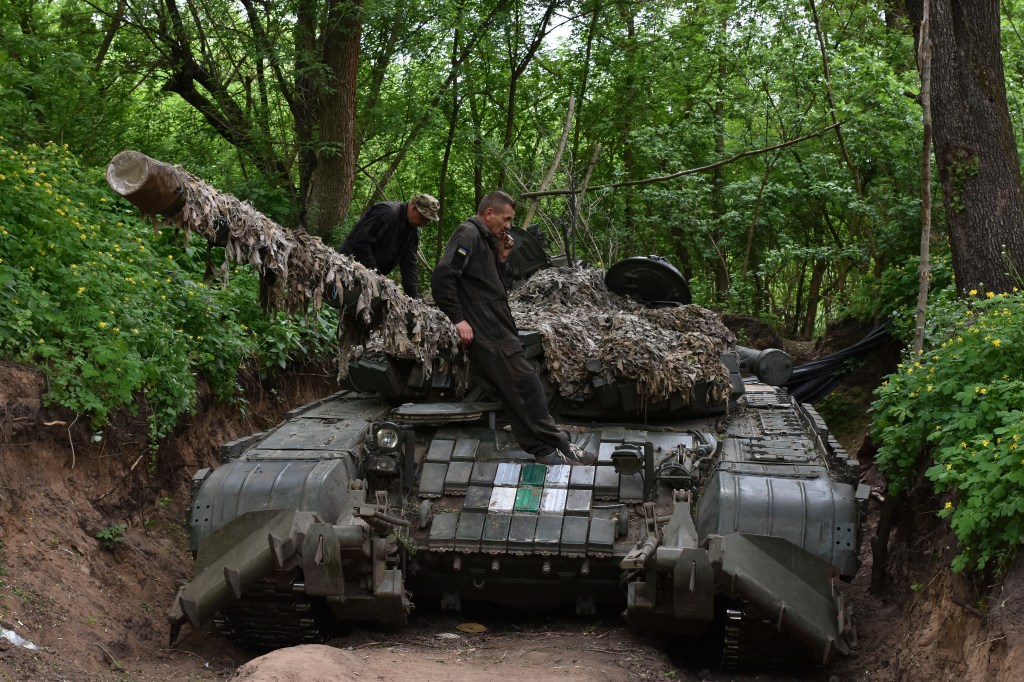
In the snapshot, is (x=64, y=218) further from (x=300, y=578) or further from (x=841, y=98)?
(x=841, y=98)

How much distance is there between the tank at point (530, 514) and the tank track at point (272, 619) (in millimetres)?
15

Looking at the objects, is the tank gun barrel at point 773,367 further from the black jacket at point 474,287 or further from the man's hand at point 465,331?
the man's hand at point 465,331

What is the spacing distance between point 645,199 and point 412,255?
428 inches

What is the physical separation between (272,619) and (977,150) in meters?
7.20

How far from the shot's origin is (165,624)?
6777mm

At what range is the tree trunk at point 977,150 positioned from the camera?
29.9ft

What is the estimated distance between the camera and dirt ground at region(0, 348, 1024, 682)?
5.34 m

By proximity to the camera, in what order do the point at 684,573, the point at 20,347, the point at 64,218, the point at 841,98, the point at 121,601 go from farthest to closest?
1. the point at 841,98
2. the point at 64,218
3. the point at 20,347
4. the point at 121,601
5. the point at 684,573

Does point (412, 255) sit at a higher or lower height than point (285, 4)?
lower

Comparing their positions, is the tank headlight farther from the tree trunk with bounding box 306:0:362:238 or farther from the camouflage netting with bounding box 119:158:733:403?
the tree trunk with bounding box 306:0:362:238

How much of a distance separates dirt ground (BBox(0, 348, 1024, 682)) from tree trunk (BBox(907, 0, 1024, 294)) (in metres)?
3.17

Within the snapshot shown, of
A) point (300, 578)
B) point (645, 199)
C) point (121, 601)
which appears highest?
point (645, 199)

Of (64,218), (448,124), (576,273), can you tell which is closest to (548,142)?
(448,124)

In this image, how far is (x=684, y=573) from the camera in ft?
18.0
